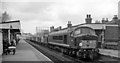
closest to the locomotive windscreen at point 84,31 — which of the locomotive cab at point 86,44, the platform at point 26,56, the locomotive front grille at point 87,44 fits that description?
the locomotive cab at point 86,44

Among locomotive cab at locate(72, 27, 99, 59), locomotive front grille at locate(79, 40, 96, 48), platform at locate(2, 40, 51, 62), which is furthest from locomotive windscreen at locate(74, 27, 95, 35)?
platform at locate(2, 40, 51, 62)

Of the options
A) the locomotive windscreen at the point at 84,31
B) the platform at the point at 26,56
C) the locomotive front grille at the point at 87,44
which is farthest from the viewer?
the locomotive windscreen at the point at 84,31

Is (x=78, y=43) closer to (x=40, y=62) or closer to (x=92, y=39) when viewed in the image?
(x=92, y=39)

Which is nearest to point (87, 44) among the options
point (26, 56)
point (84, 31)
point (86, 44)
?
point (86, 44)

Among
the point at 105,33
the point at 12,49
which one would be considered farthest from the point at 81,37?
the point at 105,33

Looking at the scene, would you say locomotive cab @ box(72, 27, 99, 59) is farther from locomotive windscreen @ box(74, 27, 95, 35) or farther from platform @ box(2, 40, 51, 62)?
platform @ box(2, 40, 51, 62)

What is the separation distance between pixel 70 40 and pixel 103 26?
13790mm

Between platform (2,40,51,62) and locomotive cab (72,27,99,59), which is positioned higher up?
locomotive cab (72,27,99,59)

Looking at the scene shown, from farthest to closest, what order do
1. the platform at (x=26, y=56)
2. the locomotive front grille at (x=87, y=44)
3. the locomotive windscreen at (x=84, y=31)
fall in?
1. the locomotive windscreen at (x=84, y=31)
2. the platform at (x=26, y=56)
3. the locomotive front grille at (x=87, y=44)

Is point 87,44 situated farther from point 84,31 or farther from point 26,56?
point 26,56

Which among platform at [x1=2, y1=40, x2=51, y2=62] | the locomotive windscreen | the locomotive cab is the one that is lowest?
platform at [x1=2, y1=40, x2=51, y2=62]

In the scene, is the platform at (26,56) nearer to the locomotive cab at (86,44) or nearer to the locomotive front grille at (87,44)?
the locomotive cab at (86,44)

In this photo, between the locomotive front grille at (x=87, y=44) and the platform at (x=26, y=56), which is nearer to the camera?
the locomotive front grille at (x=87, y=44)

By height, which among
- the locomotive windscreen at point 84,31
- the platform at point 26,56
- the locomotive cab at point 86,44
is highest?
the locomotive windscreen at point 84,31
